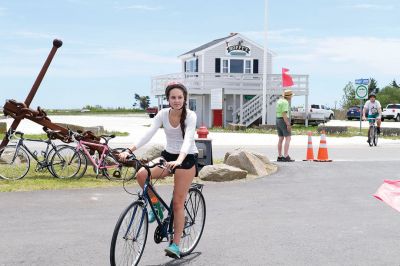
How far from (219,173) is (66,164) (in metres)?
3.10

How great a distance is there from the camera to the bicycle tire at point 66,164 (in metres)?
11.9

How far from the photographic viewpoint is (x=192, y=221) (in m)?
6.22

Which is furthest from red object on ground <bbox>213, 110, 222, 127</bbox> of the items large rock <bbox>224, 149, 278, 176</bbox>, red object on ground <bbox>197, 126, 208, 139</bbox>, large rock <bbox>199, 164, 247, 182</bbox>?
large rock <bbox>199, 164, 247, 182</bbox>

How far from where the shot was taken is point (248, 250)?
6.39 meters

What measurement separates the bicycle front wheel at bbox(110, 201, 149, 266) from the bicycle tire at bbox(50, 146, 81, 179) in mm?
6877

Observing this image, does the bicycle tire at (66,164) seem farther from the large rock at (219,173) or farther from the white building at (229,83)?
the white building at (229,83)

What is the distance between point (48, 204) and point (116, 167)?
298 cm

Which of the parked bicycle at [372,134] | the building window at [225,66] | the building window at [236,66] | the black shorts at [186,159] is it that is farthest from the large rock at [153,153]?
the building window at [236,66]

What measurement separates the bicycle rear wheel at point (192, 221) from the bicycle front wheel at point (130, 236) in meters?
0.81

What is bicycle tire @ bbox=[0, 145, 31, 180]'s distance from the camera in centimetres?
1148

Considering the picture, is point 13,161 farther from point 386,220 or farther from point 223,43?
point 223,43

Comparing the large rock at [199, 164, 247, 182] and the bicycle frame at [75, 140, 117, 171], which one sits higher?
the bicycle frame at [75, 140, 117, 171]

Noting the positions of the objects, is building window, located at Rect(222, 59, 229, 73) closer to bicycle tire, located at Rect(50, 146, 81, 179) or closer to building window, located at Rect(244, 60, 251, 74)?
building window, located at Rect(244, 60, 251, 74)

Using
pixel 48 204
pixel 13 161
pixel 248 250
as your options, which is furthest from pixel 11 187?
pixel 248 250
